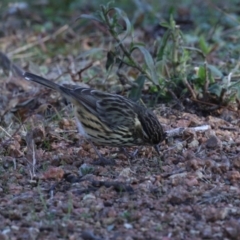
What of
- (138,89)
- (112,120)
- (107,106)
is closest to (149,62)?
(138,89)

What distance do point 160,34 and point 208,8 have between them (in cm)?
122

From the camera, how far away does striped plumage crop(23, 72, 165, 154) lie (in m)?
5.82

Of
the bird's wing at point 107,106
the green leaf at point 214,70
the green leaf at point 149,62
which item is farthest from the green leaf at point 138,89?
the bird's wing at point 107,106

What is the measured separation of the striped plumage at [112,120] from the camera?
19.1 feet

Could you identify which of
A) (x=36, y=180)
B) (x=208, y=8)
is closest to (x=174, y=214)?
(x=36, y=180)

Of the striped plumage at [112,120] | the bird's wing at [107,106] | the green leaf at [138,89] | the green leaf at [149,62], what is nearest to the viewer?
the striped plumage at [112,120]

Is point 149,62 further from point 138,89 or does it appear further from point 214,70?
point 214,70

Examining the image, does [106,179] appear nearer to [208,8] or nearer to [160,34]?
[160,34]

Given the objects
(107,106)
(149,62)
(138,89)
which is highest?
(149,62)

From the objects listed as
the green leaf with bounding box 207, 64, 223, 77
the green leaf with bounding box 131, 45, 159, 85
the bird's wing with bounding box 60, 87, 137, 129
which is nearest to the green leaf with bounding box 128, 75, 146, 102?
the green leaf with bounding box 131, 45, 159, 85

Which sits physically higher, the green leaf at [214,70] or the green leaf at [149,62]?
the green leaf at [149,62]

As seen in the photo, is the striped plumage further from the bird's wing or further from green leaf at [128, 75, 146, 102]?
green leaf at [128, 75, 146, 102]

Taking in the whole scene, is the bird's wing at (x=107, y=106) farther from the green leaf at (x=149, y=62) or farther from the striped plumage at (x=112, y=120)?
the green leaf at (x=149, y=62)

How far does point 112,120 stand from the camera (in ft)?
19.8
